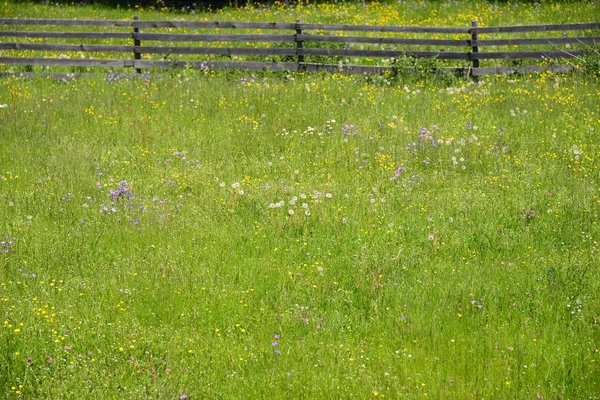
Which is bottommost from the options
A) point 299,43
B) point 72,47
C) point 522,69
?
point 522,69

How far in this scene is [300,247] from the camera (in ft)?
23.5

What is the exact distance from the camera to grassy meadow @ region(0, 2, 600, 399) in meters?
5.24

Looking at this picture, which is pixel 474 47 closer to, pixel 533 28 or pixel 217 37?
pixel 533 28

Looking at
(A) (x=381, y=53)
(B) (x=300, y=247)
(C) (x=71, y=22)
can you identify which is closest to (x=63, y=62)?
(C) (x=71, y=22)

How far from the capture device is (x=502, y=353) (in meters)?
5.37

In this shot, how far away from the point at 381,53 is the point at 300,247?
9.29m

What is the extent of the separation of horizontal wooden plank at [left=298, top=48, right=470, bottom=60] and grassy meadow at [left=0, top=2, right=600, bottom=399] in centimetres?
291

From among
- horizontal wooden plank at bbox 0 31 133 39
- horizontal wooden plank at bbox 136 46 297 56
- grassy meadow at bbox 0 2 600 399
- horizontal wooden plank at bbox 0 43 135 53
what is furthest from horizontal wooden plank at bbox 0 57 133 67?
grassy meadow at bbox 0 2 600 399

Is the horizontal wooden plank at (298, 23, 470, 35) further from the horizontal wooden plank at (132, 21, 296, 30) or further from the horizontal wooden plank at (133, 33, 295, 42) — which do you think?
the horizontal wooden plank at (133, 33, 295, 42)

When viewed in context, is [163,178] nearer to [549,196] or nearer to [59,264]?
[59,264]

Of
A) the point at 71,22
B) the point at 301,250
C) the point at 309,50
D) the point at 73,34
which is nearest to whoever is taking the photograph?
the point at 301,250

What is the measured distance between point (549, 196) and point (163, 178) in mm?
4656

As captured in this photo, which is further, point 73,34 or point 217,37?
point 73,34

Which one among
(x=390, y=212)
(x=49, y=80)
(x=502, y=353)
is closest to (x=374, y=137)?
(x=390, y=212)
